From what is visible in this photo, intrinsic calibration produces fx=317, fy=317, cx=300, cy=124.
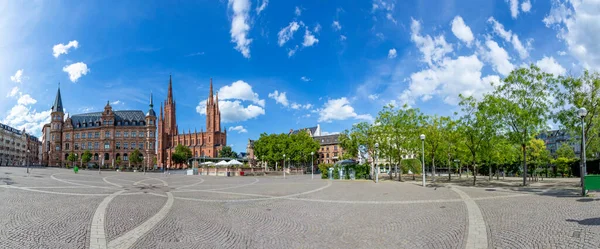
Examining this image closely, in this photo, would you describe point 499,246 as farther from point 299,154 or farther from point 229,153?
point 229,153

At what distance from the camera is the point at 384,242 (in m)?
8.60

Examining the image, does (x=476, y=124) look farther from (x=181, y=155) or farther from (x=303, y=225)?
(x=181, y=155)

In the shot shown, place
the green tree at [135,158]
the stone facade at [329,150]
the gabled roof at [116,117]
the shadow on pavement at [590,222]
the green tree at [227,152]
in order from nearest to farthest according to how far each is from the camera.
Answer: the shadow on pavement at [590,222], the green tree at [135,158], the gabled roof at [116,117], the stone facade at [329,150], the green tree at [227,152]

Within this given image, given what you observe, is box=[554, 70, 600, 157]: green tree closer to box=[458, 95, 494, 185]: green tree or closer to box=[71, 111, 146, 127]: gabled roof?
box=[458, 95, 494, 185]: green tree

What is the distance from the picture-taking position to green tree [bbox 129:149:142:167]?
103500mm

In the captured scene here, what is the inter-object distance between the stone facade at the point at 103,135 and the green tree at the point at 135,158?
228 cm

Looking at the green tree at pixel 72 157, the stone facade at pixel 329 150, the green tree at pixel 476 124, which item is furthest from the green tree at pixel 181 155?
the green tree at pixel 476 124

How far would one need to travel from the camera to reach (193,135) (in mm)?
160000

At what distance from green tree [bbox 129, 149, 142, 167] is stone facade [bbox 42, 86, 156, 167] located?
2.28 metres

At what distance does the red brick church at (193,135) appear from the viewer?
490 ft

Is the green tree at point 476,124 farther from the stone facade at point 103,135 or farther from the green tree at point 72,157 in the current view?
the green tree at point 72,157

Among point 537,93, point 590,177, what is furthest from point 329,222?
point 537,93

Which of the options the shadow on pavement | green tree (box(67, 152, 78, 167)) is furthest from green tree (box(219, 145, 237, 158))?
the shadow on pavement

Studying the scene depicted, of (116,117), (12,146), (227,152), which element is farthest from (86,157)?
(12,146)
